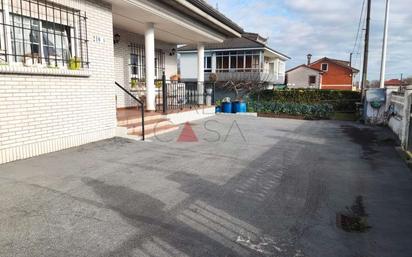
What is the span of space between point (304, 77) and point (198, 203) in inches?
1886

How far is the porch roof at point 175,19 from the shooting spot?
8716 millimetres

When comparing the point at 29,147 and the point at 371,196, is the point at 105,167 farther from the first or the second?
the point at 371,196

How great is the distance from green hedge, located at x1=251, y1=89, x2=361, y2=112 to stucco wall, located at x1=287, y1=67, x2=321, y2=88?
24.1m

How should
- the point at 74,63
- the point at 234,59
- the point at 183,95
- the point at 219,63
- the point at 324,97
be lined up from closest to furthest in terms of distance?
1. the point at 74,63
2. the point at 183,95
3. the point at 324,97
4. the point at 234,59
5. the point at 219,63

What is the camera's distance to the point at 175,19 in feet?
33.3

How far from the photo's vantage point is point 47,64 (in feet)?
21.2

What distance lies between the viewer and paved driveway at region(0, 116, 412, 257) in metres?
2.86

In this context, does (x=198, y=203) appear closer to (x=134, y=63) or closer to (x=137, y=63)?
(x=134, y=63)

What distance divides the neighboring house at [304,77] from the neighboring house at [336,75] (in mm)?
2173

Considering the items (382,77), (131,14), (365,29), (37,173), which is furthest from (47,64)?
(365,29)

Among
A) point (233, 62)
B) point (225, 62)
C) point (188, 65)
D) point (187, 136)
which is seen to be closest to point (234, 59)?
point (233, 62)

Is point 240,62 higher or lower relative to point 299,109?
higher

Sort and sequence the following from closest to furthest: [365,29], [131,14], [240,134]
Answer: [131,14] → [240,134] → [365,29]

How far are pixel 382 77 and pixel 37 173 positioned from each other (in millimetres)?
17730
